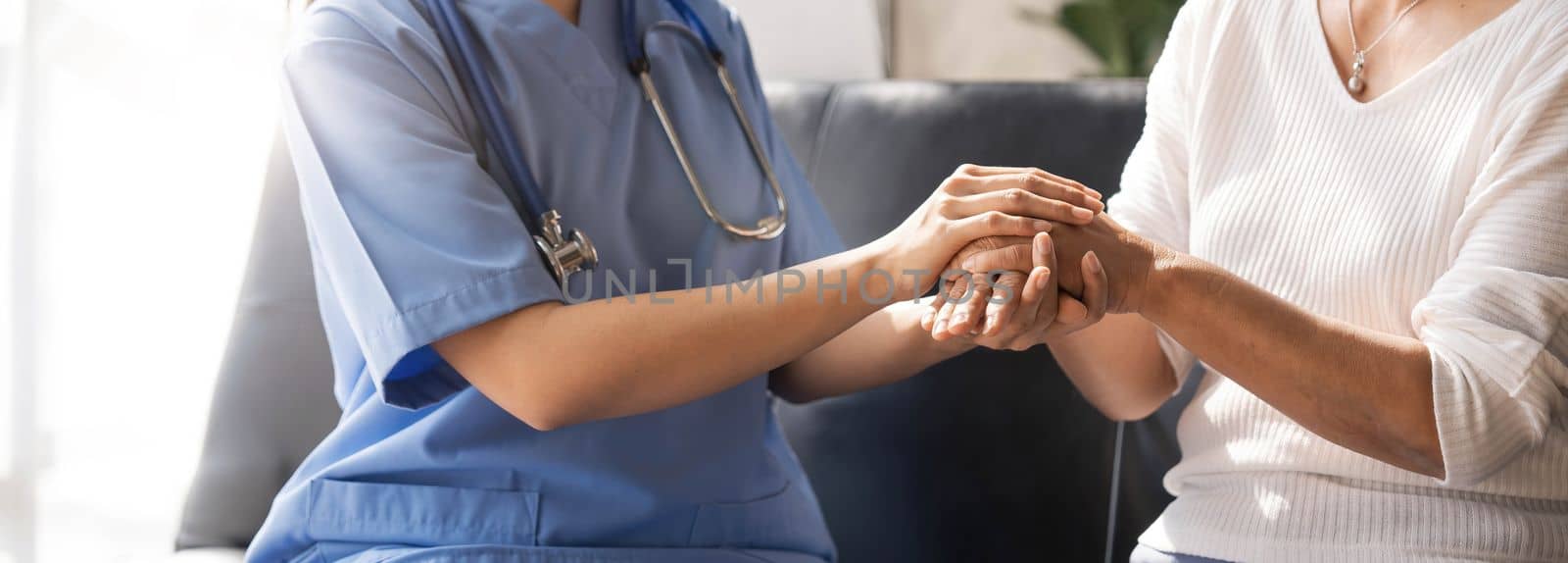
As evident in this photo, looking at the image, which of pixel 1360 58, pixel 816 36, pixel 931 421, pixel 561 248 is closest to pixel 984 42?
pixel 816 36

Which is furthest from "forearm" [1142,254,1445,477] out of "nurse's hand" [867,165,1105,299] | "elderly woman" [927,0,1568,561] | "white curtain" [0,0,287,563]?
"white curtain" [0,0,287,563]

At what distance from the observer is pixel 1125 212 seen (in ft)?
4.00

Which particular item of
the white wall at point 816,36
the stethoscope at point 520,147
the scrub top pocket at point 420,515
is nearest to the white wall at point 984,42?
the white wall at point 816,36

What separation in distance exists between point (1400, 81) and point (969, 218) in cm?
38

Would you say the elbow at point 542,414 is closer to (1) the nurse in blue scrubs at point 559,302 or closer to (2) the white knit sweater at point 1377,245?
(1) the nurse in blue scrubs at point 559,302

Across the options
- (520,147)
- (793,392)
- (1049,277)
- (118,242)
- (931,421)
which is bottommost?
(931,421)

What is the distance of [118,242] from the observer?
1615mm

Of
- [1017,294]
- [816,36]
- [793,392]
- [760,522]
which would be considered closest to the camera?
[1017,294]

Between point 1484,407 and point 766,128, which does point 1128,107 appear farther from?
point 1484,407

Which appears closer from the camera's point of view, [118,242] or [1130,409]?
[1130,409]

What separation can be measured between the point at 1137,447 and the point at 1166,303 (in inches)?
20.3

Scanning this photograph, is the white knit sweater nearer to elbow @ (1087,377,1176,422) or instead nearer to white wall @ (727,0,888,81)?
elbow @ (1087,377,1176,422)

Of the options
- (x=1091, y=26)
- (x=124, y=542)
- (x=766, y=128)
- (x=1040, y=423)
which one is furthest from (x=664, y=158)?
(x=1091, y=26)

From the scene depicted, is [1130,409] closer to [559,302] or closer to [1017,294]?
[1017,294]
